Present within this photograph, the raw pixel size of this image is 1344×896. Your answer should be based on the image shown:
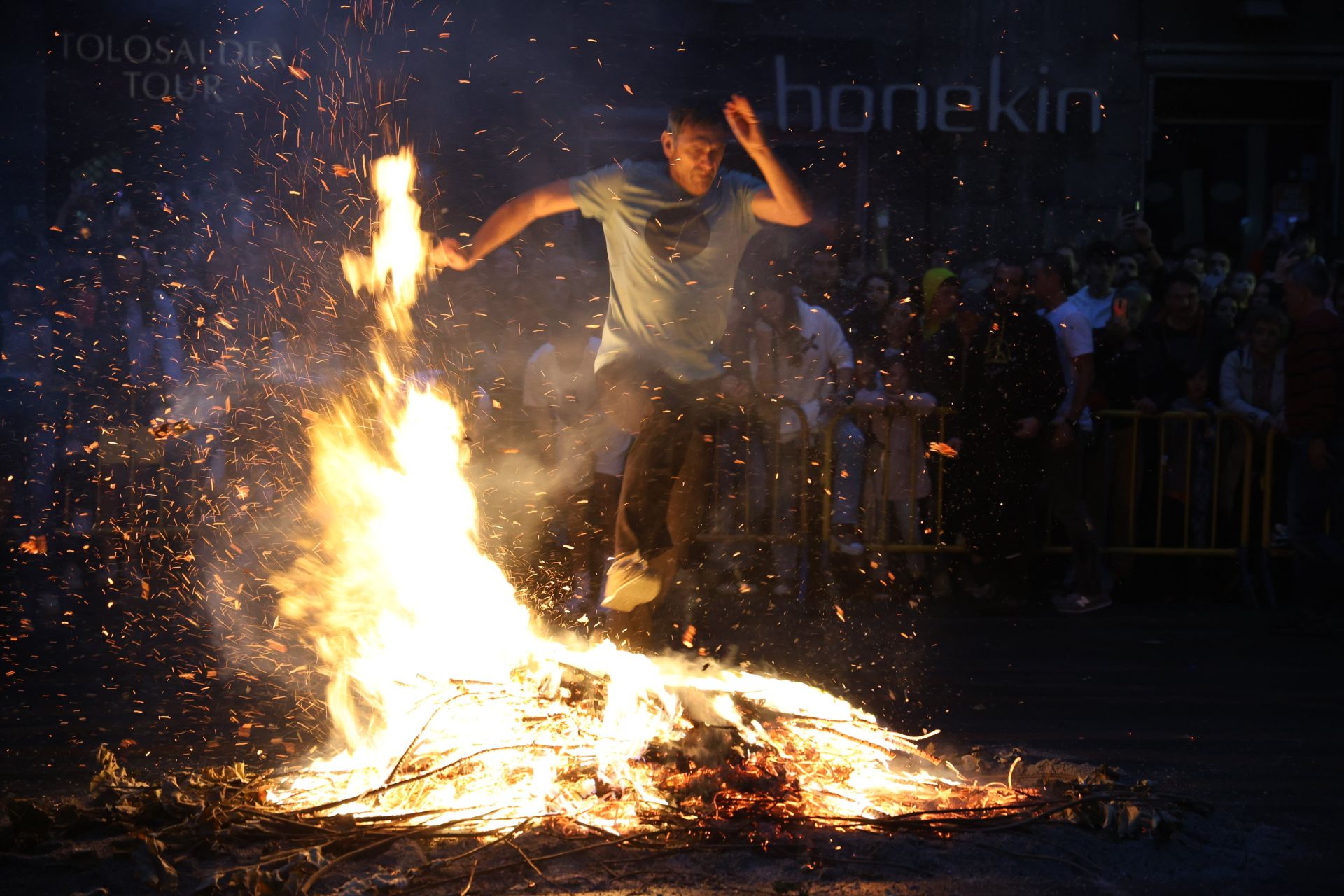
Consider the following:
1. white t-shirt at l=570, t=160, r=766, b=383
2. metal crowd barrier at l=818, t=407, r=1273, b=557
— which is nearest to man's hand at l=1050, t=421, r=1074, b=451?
metal crowd barrier at l=818, t=407, r=1273, b=557

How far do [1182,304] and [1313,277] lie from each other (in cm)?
152

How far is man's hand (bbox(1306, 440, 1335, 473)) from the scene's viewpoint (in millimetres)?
8227

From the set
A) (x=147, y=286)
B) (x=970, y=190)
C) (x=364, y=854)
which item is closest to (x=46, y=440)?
(x=147, y=286)

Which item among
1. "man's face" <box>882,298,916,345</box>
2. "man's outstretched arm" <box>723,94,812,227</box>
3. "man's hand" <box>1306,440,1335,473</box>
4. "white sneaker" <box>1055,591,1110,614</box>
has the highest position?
"man's outstretched arm" <box>723,94,812,227</box>

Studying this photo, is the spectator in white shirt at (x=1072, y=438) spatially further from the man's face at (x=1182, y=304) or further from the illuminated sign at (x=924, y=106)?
the illuminated sign at (x=924, y=106)

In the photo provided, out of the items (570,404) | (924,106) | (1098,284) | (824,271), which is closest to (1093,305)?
(1098,284)

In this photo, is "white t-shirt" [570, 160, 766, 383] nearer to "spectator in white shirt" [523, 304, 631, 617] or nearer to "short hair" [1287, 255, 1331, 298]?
"spectator in white shirt" [523, 304, 631, 617]

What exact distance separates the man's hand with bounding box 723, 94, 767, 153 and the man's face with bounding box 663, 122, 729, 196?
0.08 metres

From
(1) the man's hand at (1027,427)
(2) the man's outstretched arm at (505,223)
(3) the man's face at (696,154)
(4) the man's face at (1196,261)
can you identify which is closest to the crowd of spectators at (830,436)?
(1) the man's hand at (1027,427)

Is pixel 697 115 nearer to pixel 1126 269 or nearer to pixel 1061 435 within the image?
pixel 1061 435

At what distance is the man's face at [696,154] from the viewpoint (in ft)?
19.6

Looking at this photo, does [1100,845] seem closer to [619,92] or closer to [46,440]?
[46,440]

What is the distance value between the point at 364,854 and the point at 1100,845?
6.68 ft

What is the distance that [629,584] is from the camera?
607cm
